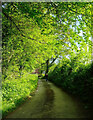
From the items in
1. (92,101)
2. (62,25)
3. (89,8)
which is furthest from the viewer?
(62,25)

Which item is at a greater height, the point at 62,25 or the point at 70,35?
the point at 62,25

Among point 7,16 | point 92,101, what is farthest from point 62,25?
point 92,101

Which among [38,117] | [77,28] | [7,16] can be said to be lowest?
[38,117]

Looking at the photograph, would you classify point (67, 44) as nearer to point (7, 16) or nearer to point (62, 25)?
point (62, 25)

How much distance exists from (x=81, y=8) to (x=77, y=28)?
4.67 ft

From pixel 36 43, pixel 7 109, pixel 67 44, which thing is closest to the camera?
pixel 7 109

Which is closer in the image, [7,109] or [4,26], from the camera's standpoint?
[7,109]

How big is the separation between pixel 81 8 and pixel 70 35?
1944 millimetres

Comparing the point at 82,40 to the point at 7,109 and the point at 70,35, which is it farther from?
the point at 7,109

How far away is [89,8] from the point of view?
377 inches

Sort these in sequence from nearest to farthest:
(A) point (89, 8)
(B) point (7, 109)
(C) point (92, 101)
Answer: (B) point (7, 109) < (C) point (92, 101) < (A) point (89, 8)

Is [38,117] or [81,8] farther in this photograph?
[81,8]

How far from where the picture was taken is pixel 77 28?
968 cm

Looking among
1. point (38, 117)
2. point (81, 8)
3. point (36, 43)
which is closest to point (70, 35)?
point (81, 8)
